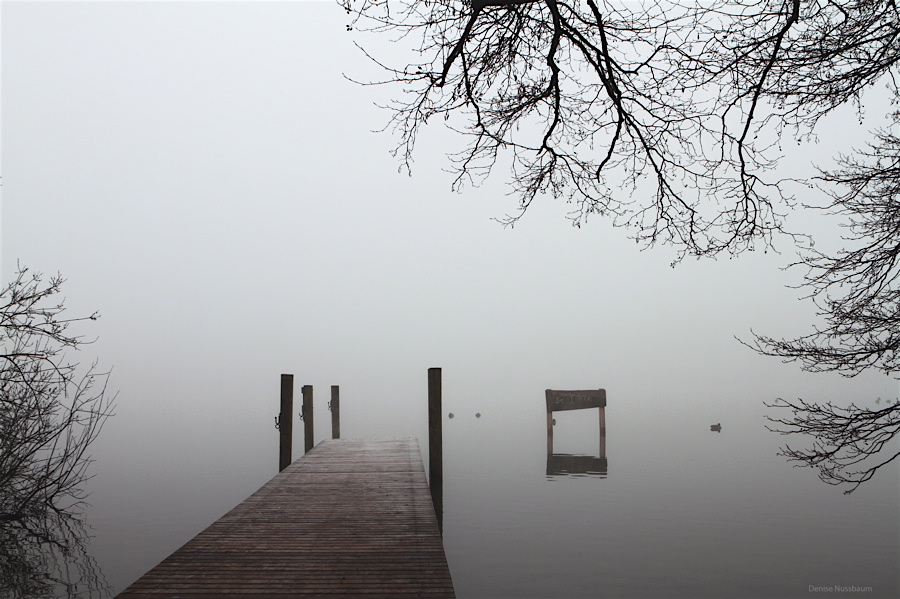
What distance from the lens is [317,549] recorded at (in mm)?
5676

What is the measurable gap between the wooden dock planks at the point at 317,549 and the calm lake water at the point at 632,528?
3779 millimetres

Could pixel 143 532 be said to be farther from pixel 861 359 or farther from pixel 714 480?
pixel 714 480

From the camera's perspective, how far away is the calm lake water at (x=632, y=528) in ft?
36.2

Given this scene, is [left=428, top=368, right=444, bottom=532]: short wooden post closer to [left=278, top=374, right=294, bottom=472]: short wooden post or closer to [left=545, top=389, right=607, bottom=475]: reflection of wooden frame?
[left=278, top=374, right=294, bottom=472]: short wooden post

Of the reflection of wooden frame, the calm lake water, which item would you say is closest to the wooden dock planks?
the calm lake water

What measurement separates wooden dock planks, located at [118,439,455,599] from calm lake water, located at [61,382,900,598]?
378 centimetres

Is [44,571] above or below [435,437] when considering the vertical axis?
below

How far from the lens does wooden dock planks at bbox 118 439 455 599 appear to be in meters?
4.66

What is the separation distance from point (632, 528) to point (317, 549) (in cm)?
1055

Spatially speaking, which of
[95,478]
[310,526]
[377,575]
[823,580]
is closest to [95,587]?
[310,526]

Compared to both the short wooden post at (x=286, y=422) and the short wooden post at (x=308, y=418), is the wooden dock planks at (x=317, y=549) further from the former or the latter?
the short wooden post at (x=308, y=418)

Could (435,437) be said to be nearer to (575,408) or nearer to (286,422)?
(286,422)

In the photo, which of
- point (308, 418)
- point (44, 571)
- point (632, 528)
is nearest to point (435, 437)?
point (632, 528)

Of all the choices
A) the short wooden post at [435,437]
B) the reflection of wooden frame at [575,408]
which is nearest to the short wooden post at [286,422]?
the short wooden post at [435,437]
